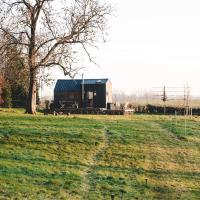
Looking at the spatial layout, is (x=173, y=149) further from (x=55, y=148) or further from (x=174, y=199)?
(x=174, y=199)

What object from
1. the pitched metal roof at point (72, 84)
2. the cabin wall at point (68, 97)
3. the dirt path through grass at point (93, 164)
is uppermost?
the pitched metal roof at point (72, 84)

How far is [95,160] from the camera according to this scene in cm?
2412

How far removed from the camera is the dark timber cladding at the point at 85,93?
65688 mm

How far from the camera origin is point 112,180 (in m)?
21.0

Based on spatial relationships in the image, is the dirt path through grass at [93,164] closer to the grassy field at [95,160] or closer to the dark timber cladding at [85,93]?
the grassy field at [95,160]

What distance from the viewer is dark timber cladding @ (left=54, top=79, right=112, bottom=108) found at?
65688 mm

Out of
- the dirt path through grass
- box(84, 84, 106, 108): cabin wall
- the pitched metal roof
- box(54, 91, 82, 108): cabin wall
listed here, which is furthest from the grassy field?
the pitched metal roof

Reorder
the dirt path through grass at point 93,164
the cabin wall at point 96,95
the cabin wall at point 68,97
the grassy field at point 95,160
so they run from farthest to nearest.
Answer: the cabin wall at point 68,97 < the cabin wall at point 96,95 < the grassy field at point 95,160 < the dirt path through grass at point 93,164

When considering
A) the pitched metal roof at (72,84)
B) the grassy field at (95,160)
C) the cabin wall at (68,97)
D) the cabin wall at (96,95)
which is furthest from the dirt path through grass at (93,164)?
the pitched metal roof at (72,84)

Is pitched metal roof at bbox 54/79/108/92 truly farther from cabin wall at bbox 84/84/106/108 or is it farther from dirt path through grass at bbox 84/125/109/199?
dirt path through grass at bbox 84/125/109/199

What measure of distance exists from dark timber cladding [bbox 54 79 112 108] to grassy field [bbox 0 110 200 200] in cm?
3120

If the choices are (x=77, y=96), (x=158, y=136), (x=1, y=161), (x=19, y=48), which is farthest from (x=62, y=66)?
(x=77, y=96)

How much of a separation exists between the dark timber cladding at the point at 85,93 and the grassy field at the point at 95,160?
31202mm

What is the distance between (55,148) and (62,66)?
620 inches
